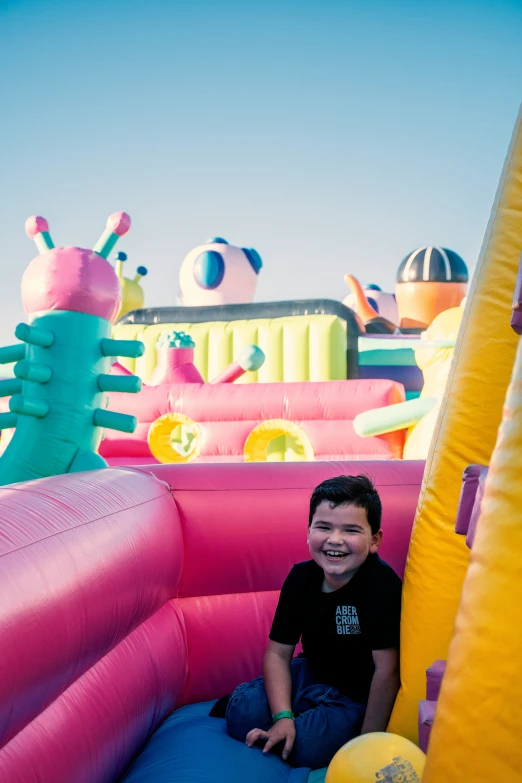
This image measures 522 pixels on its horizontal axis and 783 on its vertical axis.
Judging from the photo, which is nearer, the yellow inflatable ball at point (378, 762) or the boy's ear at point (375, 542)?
the yellow inflatable ball at point (378, 762)

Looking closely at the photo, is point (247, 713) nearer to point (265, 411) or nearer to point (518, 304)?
point (518, 304)

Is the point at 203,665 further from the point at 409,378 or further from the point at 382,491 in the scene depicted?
the point at 409,378

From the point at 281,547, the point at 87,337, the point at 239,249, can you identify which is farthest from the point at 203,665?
the point at 239,249

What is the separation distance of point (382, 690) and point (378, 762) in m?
0.27

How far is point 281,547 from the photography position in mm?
1638

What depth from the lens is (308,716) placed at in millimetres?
1283

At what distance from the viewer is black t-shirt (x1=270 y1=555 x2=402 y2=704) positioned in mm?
1341

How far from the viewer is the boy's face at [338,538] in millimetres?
1356

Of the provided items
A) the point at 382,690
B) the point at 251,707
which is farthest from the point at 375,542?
the point at 251,707

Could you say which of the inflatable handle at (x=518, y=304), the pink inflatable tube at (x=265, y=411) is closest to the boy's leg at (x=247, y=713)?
the inflatable handle at (x=518, y=304)

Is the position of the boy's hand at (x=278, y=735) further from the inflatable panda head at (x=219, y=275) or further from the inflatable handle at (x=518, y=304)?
the inflatable panda head at (x=219, y=275)

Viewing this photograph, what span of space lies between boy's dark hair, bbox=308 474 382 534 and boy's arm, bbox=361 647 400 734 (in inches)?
9.2

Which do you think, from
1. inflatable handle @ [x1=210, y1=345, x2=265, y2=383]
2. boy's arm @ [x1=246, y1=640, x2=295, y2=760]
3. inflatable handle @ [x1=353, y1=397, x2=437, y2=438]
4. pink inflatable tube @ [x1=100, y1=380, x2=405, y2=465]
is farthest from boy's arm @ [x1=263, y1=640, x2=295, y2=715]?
inflatable handle @ [x1=210, y1=345, x2=265, y2=383]

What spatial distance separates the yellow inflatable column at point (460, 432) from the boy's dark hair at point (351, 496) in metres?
0.13
